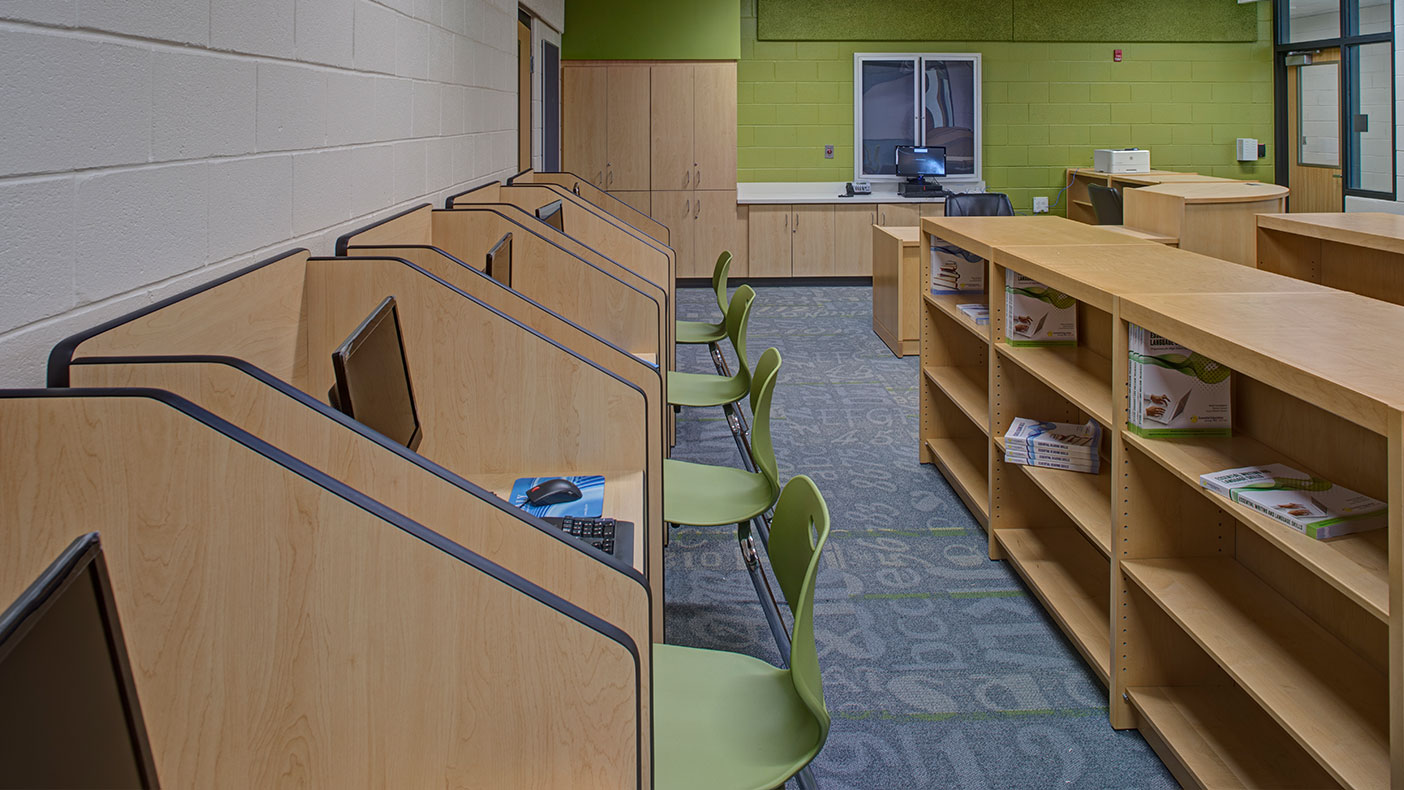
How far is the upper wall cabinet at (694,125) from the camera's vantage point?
342 inches

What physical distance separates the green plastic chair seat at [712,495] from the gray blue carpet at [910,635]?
0.37m

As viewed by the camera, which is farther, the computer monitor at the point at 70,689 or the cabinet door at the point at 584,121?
the cabinet door at the point at 584,121

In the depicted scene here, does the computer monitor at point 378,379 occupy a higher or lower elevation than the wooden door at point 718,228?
lower

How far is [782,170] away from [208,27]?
25.6ft

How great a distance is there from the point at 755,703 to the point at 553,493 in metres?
0.56

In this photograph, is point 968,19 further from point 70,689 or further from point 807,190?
point 70,689

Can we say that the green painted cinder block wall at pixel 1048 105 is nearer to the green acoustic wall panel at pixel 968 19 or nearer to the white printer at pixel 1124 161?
the green acoustic wall panel at pixel 968 19

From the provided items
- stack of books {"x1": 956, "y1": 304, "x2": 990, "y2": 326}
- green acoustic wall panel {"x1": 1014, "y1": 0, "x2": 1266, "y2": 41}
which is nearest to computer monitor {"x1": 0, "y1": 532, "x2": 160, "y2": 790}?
stack of books {"x1": 956, "y1": 304, "x2": 990, "y2": 326}

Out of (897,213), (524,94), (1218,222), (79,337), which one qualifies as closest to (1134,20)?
(897,213)

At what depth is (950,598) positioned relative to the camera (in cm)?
309

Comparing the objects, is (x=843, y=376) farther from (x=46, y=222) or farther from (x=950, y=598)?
(x=46, y=222)

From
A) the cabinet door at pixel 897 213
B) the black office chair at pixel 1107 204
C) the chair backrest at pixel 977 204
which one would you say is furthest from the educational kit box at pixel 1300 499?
the cabinet door at pixel 897 213

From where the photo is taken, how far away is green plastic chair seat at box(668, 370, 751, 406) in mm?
3732

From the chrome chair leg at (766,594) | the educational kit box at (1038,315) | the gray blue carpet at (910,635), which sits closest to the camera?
the gray blue carpet at (910,635)
